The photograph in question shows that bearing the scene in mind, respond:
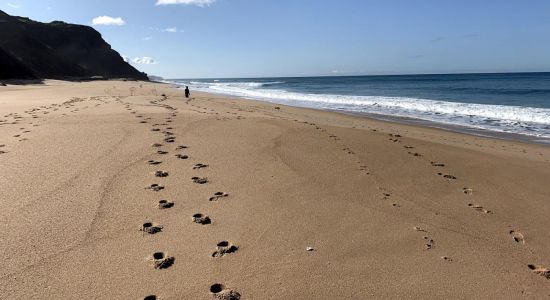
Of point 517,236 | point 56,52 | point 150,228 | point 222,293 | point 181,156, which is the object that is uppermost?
point 56,52

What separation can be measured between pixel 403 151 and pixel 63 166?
596 cm

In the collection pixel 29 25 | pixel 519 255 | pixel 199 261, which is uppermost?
pixel 29 25

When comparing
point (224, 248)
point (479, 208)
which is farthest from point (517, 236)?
point (224, 248)

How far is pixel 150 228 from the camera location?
3.50 m

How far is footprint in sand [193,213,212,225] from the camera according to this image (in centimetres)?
371

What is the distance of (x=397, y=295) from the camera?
108 inches

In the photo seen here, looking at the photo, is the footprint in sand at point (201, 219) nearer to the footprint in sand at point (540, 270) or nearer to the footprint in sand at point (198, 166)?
the footprint in sand at point (198, 166)

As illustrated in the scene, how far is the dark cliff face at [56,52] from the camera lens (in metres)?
51.9

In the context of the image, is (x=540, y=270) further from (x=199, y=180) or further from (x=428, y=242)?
(x=199, y=180)

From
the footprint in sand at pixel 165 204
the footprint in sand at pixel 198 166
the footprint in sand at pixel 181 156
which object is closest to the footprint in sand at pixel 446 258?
the footprint in sand at pixel 165 204

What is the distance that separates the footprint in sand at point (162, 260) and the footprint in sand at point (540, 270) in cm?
308

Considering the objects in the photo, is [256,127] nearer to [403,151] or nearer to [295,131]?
[295,131]

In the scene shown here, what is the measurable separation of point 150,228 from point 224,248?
2.52 feet

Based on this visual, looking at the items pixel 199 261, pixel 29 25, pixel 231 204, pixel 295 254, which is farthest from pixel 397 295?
pixel 29 25
